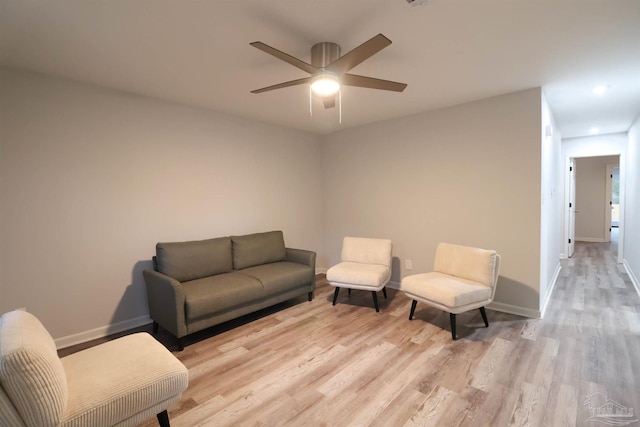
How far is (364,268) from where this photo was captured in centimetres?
360

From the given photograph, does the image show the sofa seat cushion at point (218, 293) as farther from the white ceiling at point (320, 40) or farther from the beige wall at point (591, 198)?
the beige wall at point (591, 198)

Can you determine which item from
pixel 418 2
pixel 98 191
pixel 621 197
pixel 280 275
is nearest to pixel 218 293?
pixel 280 275

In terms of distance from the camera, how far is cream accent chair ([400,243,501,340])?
8.90 ft

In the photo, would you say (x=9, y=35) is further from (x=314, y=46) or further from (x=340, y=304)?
(x=340, y=304)

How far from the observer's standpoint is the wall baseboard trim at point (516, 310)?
3141mm

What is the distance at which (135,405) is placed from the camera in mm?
1433

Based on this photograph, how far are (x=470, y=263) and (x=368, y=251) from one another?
1.27 metres

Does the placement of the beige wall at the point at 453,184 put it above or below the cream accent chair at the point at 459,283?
above

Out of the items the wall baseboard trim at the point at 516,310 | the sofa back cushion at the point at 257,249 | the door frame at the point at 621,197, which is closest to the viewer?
the wall baseboard trim at the point at 516,310

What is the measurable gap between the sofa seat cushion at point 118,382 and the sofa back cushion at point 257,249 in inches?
73.3

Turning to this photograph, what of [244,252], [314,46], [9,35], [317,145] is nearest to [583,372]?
[314,46]

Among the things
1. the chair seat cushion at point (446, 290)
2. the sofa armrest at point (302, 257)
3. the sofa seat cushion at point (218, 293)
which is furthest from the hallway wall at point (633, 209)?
the sofa seat cushion at point (218, 293)

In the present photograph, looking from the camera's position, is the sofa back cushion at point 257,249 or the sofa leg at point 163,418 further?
the sofa back cushion at point 257,249

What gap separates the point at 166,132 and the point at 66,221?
1.33 meters
